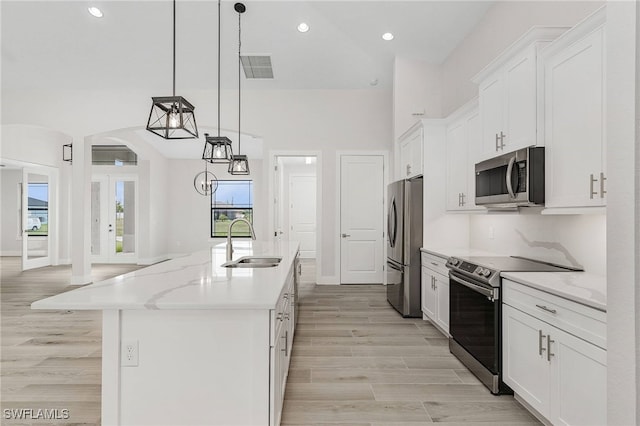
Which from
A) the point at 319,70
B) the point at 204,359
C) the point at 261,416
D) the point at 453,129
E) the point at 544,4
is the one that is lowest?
the point at 261,416

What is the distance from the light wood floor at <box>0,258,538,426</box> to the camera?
7.53ft

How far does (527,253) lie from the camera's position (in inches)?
122

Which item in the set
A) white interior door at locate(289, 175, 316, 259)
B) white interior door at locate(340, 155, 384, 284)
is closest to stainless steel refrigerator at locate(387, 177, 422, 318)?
white interior door at locate(340, 155, 384, 284)

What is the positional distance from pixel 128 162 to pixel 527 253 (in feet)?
29.8

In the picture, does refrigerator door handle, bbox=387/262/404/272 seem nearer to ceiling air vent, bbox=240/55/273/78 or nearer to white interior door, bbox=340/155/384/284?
white interior door, bbox=340/155/384/284

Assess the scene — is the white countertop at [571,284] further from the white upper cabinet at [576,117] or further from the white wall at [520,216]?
the white upper cabinet at [576,117]

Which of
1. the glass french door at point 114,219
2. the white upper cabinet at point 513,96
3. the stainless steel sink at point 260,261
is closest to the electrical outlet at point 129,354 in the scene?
the stainless steel sink at point 260,261

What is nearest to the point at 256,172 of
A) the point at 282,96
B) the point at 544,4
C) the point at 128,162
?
the point at 128,162

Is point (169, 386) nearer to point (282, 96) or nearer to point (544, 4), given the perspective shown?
point (544, 4)

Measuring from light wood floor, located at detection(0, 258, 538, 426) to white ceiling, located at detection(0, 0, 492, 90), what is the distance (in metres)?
3.63

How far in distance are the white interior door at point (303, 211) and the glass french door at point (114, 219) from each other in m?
3.97

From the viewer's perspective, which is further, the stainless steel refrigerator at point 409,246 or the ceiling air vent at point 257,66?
the ceiling air vent at point 257,66

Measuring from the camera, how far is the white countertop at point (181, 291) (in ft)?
5.37

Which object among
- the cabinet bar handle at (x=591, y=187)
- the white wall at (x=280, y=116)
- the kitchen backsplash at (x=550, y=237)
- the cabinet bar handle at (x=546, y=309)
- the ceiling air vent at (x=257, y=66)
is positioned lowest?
the cabinet bar handle at (x=546, y=309)
